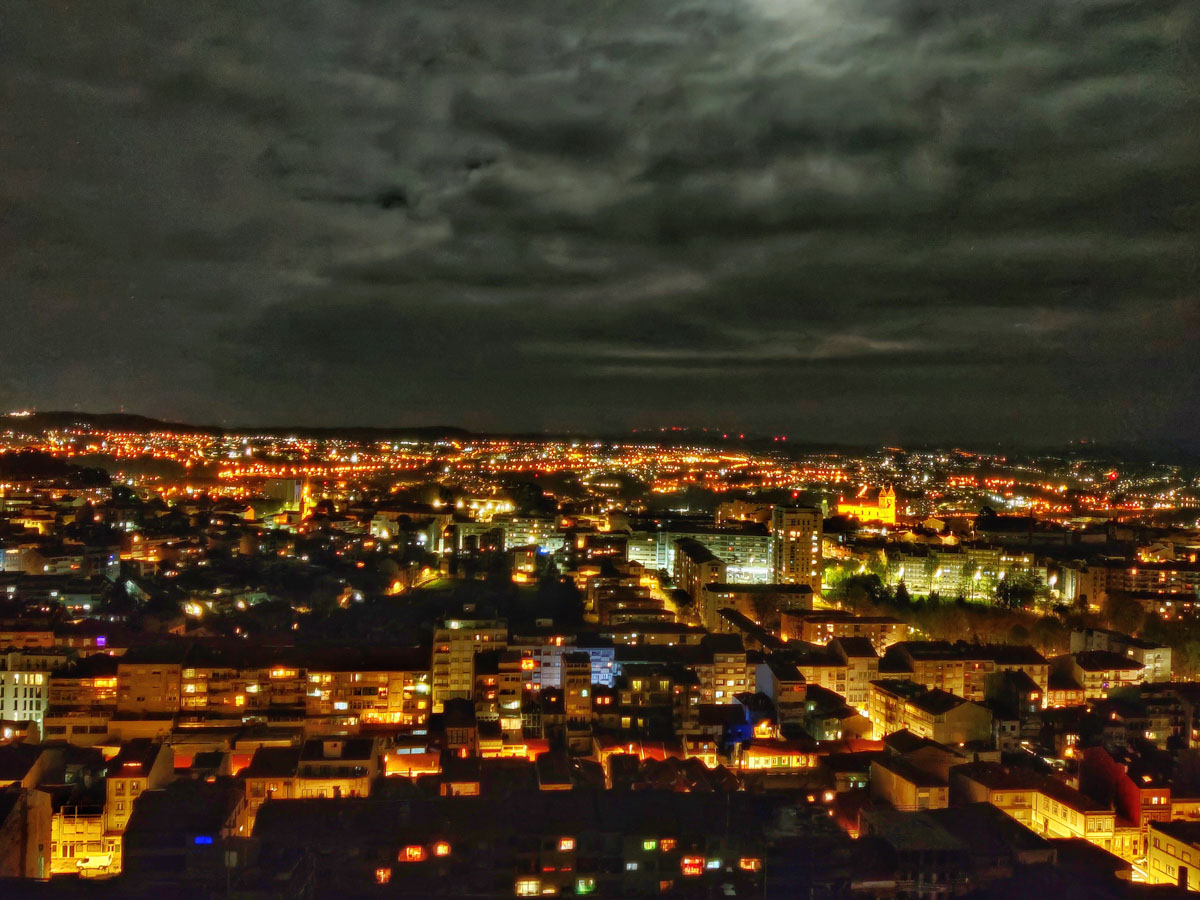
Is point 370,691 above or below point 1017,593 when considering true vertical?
below

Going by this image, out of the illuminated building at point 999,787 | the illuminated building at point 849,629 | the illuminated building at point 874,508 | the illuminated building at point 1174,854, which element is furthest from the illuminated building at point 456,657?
the illuminated building at point 874,508

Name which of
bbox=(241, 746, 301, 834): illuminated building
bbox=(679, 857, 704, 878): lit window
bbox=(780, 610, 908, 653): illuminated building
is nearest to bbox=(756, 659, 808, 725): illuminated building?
bbox=(780, 610, 908, 653): illuminated building

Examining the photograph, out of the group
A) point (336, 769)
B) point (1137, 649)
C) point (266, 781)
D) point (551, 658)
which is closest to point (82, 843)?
point (266, 781)

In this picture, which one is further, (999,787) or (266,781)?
(999,787)

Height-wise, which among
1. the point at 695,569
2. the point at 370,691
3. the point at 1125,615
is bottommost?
the point at 370,691

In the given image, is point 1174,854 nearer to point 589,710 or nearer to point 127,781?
point 589,710

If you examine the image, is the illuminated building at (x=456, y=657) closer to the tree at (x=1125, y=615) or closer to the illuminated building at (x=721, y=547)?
the illuminated building at (x=721, y=547)

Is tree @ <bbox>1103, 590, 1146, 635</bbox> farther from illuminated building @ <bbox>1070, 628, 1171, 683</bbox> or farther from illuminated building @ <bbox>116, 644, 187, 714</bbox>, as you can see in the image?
illuminated building @ <bbox>116, 644, 187, 714</bbox>
